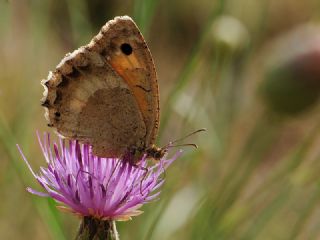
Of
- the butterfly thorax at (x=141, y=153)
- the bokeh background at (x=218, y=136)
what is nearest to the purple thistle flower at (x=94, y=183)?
the butterfly thorax at (x=141, y=153)

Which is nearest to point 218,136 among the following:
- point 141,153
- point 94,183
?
point 141,153

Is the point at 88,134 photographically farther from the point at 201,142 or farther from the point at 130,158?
the point at 201,142

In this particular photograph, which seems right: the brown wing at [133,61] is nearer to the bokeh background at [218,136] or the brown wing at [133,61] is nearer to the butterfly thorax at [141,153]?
the butterfly thorax at [141,153]

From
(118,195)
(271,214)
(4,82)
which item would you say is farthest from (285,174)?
(4,82)


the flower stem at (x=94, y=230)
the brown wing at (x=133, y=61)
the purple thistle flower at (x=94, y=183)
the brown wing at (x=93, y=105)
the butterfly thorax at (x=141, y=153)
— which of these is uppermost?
the brown wing at (x=133, y=61)

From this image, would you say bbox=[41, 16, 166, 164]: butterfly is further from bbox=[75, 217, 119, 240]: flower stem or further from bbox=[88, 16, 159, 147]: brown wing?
bbox=[75, 217, 119, 240]: flower stem


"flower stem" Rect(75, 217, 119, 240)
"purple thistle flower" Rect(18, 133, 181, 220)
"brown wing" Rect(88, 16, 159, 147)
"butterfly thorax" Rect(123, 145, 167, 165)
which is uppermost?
"brown wing" Rect(88, 16, 159, 147)

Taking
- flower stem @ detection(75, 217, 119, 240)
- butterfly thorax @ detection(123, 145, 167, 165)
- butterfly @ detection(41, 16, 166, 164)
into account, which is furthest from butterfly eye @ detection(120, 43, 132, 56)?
flower stem @ detection(75, 217, 119, 240)
